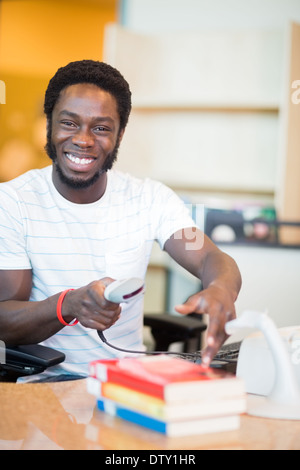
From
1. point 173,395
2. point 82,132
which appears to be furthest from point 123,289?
point 82,132

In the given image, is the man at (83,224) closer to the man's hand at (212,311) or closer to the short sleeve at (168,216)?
the short sleeve at (168,216)

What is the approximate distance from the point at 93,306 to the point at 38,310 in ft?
0.81

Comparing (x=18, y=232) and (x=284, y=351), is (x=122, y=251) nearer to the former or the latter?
(x=18, y=232)

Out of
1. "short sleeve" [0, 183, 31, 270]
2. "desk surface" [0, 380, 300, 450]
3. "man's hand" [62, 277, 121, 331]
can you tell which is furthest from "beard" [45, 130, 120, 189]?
"desk surface" [0, 380, 300, 450]

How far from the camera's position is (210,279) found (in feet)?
4.53

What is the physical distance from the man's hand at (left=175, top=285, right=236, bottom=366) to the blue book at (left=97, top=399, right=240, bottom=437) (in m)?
0.12

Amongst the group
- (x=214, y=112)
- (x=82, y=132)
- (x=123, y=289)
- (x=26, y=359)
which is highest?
(x=214, y=112)

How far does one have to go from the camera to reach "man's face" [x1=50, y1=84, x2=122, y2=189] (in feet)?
5.20

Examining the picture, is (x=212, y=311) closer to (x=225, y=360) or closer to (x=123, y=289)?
(x=123, y=289)

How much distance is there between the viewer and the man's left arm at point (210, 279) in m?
1.04

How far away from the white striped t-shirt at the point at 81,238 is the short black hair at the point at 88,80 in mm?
203

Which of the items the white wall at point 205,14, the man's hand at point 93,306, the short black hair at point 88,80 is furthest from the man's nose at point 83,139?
the white wall at point 205,14

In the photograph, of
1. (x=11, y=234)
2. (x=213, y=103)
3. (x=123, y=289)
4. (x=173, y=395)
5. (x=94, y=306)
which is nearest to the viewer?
(x=173, y=395)

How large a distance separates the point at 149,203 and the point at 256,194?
204cm
